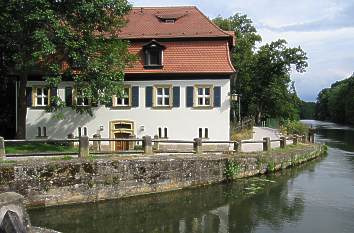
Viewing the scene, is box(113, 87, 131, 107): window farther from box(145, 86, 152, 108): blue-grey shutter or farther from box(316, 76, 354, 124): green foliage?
box(316, 76, 354, 124): green foliage

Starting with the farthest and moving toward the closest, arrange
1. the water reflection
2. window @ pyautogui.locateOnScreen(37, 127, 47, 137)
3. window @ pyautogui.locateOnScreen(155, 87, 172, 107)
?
window @ pyautogui.locateOnScreen(37, 127, 47, 137), window @ pyautogui.locateOnScreen(155, 87, 172, 107), the water reflection

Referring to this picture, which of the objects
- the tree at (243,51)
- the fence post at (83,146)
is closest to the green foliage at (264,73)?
the tree at (243,51)

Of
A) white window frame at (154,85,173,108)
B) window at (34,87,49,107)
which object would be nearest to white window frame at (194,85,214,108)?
white window frame at (154,85,173,108)

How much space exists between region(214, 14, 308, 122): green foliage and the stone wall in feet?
88.7

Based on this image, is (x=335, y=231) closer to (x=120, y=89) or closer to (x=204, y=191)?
(x=204, y=191)

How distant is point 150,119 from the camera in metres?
24.0

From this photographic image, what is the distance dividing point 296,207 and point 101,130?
12.1 meters

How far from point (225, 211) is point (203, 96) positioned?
932 cm

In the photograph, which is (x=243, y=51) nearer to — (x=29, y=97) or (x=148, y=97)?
(x=148, y=97)

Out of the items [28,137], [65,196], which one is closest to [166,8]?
[28,137]

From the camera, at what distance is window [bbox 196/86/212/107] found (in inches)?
931

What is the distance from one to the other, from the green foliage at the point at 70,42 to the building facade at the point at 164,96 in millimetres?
2302

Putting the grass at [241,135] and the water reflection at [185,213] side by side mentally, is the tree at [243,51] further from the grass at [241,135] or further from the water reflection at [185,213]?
the water reflection at [185,213]

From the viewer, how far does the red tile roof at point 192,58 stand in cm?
2358
